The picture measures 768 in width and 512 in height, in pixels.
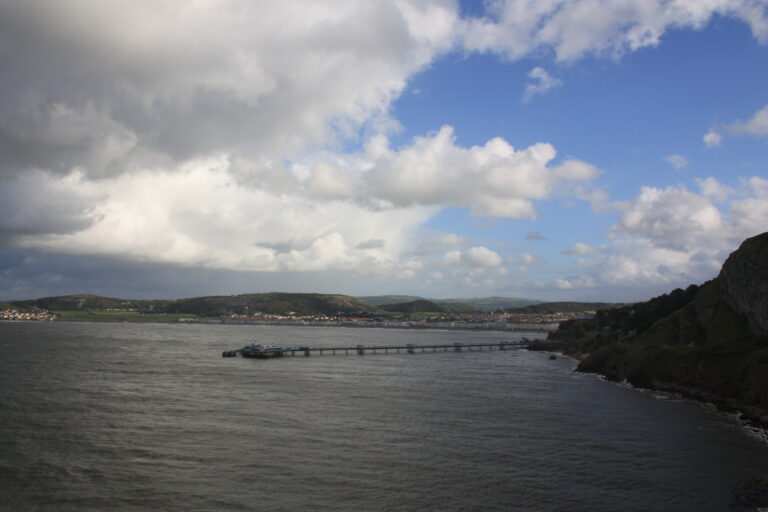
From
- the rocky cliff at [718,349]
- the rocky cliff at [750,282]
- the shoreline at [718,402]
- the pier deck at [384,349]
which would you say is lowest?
the pier deck at [384,349]

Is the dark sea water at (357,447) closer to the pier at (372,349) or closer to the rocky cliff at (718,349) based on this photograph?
the rocky cliff at (718,349)

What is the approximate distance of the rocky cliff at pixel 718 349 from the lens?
5481 cm

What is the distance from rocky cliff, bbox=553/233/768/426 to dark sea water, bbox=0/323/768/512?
5.06 meters

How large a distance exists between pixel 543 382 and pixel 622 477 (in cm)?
4492

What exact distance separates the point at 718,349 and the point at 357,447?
53180mm

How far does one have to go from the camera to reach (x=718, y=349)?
63.9 m

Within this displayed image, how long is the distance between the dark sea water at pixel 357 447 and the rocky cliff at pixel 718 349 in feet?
16.6

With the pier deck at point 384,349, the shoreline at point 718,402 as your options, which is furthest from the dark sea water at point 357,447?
the pier deck at point 384,349

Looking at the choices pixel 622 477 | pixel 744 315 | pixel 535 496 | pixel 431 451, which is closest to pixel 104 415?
pixel 431 451

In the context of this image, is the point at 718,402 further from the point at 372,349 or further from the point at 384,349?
the point at 384,349

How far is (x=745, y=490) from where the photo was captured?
28.8m

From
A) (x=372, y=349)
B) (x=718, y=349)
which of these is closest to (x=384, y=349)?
(x=372, y=349)

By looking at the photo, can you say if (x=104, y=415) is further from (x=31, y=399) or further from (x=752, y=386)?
(x=752, y=386)

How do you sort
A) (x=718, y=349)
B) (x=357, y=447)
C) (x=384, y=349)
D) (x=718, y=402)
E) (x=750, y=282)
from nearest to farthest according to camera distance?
1. (x=357, y=447)
2. (x=718, y=402)
3. (x=718, y=349)
4. (x=750, y=282)
5. (x=384, y=349)
